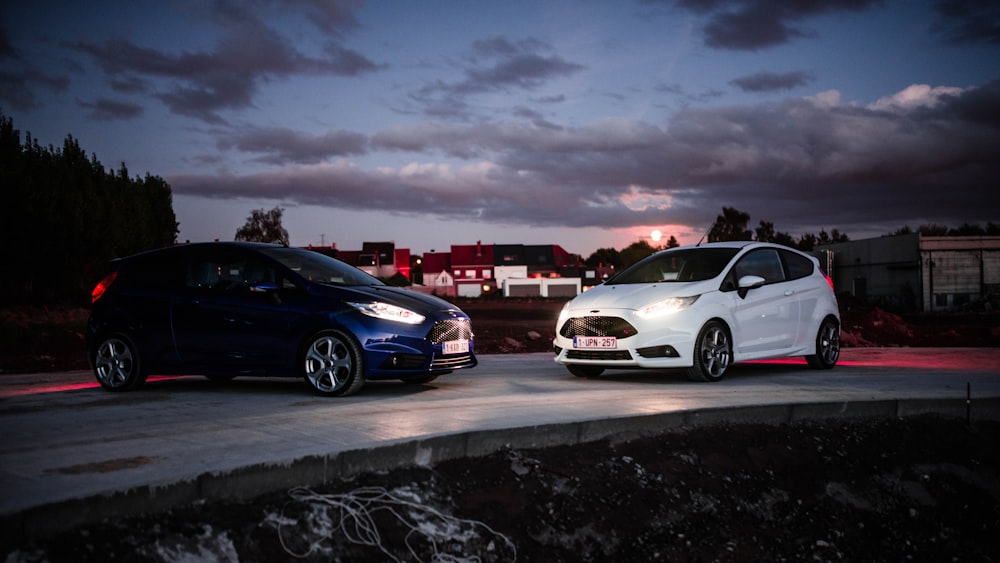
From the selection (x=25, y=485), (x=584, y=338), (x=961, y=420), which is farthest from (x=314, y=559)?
(x=961, y=420)

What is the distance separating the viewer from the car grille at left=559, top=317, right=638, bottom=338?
371 inches

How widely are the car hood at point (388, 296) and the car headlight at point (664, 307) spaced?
2303 millimetres

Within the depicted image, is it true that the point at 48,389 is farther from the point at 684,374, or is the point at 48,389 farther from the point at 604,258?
the point at 604,258

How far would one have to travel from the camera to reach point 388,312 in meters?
8.20

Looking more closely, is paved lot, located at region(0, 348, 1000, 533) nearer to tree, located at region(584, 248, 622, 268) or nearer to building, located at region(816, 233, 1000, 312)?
building, located at region(816, 233, 1000, 312)

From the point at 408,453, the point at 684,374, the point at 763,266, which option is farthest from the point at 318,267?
the point at 763,266

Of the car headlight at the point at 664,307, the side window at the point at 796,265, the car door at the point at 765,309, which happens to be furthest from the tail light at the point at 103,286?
the side window at the point at 796,265

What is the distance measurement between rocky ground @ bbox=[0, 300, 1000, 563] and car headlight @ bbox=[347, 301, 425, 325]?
115 inches

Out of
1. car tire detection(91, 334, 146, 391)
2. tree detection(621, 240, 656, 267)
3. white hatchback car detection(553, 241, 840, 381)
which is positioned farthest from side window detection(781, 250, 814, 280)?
tree detection(621, 240, 656, 267)

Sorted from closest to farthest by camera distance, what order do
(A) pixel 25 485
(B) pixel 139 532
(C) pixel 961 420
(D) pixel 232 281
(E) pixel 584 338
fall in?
(B) pixel 139 532
(A) pixel 25 485
(C) pixel 961 420
(D) pixel 232 281
(E) pixel 584 338

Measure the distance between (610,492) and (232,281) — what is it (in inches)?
211

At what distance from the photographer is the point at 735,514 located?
543cm

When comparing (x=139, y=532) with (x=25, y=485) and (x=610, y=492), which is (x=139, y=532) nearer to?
(x=25, y=485)

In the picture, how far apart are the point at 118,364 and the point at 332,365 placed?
276 cm
